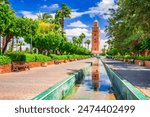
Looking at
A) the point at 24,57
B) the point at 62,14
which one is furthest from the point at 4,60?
the point at 62,14

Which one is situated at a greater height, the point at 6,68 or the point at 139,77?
the point at 6,68

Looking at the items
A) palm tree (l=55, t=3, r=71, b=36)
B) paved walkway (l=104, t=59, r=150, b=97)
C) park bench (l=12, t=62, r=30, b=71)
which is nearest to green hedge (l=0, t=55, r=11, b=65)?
park bench (l=12, t=62, r=30, b=71)

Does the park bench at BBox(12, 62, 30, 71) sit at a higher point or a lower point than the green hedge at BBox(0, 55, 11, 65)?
lower

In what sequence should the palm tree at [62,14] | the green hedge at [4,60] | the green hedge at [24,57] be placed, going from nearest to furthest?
the green hedge at [4,60]
the green hedge at [24,57]
the palm tree at [62,14]

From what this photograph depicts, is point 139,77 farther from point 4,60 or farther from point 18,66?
point 18,66

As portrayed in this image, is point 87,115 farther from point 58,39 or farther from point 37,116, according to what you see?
point 58,39

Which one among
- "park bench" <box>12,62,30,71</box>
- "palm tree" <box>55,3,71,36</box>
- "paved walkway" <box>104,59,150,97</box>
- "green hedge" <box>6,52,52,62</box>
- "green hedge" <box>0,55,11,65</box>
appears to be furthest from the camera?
"palm tree" <box>55,3,71,36</box>

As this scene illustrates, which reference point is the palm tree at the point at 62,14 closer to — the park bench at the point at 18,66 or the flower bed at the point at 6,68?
the park bench at the point at 18,66

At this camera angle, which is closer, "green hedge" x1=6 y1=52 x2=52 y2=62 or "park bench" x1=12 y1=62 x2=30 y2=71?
"park bench" x1=12 y1=62 x2=30 y2=71

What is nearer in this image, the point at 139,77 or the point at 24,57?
the point at 139,77

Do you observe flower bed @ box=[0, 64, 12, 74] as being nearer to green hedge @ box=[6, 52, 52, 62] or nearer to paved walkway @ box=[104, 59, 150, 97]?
green hedge @ box=[6, 52, 52, 62]

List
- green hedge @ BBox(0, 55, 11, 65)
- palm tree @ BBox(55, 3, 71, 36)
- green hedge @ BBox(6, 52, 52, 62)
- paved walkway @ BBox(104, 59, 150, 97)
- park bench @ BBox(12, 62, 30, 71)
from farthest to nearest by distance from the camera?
1. palm tree @ BBox(55, 3, 71, 36)
2. green hedge @ BBox(6, 52, 52, 62)
3. park bench @ BBox(12, 62, 30, 71)
4. green hedge @ BBox(0, 55, 11, 65)
5. paved walkway @ BBox(104, 59, 150, 97)

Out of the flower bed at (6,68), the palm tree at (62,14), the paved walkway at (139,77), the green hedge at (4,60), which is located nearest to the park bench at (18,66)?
the flower bed at (6,68)

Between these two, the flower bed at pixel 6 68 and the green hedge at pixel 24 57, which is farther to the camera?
the green hedge at pixel 24 57
